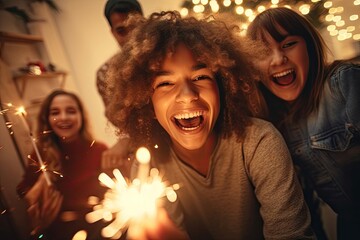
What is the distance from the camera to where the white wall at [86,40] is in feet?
9.18

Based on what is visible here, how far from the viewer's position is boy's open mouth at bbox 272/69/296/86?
3.39 feet

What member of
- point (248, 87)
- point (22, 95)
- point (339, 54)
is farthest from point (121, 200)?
point (22, 95)

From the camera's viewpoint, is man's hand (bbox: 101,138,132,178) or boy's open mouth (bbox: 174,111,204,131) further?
man's hand (bbox: 101,138,132,178)

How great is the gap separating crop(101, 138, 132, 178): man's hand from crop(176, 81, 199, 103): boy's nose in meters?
0.53

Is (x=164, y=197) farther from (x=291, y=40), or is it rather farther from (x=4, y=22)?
(x=4, y=22)

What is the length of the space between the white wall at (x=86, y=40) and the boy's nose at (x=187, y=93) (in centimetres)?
213

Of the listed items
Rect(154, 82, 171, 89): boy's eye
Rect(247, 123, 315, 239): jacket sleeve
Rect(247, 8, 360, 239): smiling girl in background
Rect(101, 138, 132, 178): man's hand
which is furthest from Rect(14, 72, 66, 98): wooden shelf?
Rect(247, 123, 315, 239): jacket sleeve

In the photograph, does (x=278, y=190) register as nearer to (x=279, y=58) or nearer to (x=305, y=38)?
(x=279, y=58)

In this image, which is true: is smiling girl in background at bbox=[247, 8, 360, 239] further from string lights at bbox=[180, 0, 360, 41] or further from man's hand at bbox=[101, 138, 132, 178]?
man's hand at bbox=[101, 138, 132, 178]

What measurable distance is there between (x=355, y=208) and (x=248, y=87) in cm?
73

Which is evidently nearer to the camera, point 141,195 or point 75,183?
point 141,195

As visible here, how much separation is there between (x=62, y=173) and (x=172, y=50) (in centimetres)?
129

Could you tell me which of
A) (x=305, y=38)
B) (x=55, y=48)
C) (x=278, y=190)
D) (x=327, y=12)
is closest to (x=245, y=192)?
(x=278, y=190)

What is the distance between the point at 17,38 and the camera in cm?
244
